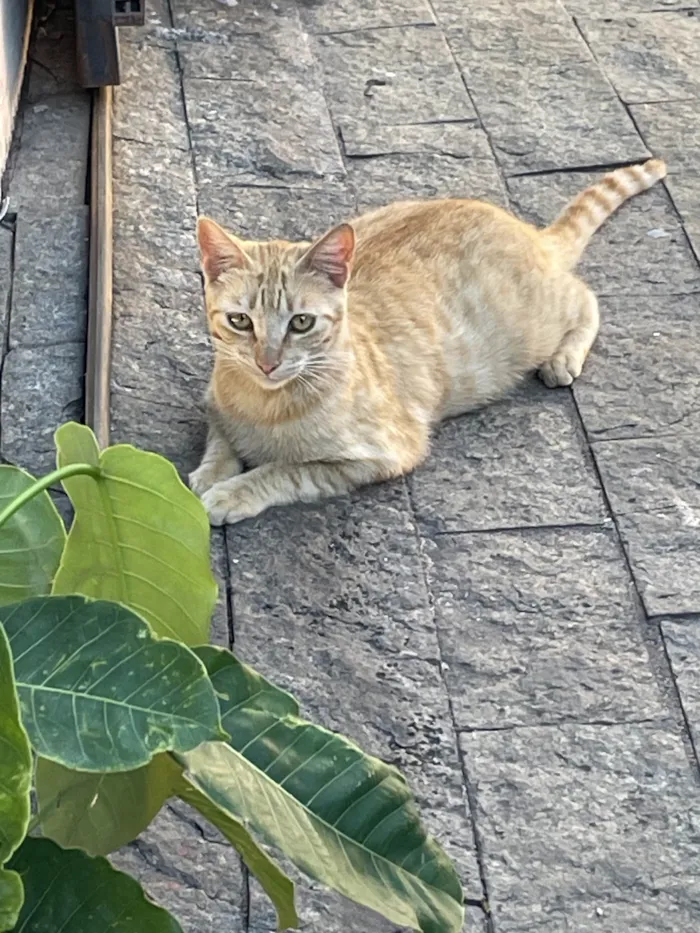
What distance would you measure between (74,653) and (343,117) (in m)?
3.60

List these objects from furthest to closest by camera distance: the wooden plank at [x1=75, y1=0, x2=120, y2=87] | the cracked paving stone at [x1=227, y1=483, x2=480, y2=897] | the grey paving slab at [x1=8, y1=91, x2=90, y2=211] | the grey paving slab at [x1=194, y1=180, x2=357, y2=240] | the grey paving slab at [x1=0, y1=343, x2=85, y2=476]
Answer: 1. the wooden plank at [x1=75, y1=0, x2=120, y2=87]
2. the grey paving slab at [x1=8, y1=91, x2=90, y2=211]
3. the grey paving slab at [x1=194, y1=180, x2=357, y2=240]
4. the grey paving slab at [x1=0, y1=343, x2=85, y2=476]
5. the cracked paving stone at [x1=227, y1=483, x2=480, y2=897]

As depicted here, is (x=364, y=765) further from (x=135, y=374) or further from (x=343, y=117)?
(x=343, y=117)

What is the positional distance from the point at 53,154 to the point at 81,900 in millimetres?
3414

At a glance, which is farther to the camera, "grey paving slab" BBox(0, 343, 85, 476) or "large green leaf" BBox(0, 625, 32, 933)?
"grey paving slab" BBox(0, 343, 85, 476)

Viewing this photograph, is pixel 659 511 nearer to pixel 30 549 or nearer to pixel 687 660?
pixel 687 660

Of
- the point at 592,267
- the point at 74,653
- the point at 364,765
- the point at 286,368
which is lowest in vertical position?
the point at 592,267

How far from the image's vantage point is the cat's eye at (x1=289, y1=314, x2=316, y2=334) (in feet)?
9.44

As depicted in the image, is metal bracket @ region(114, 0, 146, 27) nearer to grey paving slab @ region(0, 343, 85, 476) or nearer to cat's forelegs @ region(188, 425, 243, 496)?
grey paving slab @ region(0, 343, 85, 476)

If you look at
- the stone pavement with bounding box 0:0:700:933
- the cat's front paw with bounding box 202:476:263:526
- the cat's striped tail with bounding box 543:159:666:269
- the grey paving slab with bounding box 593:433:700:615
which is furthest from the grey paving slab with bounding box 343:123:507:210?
the cat's front paw with bounding box 202:476:263:526

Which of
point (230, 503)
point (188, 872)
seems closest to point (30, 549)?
point (188, 872)

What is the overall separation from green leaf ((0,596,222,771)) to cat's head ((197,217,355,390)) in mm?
1661

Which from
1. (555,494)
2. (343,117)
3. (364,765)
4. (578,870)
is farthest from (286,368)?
(343,117)

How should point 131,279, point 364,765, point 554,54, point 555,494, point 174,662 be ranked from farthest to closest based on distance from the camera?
point 554,54 < point 131,279 < point 555,494 < point 364,765 < point 174,662

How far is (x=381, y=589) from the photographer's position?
2.80 meters
